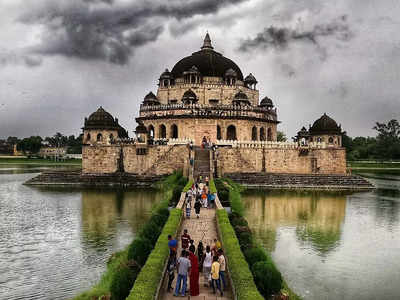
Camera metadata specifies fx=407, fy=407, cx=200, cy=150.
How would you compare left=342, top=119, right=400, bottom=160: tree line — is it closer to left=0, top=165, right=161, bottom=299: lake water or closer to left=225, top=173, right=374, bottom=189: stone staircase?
left=225, top=173, right=374, bottom=189: stone staircase

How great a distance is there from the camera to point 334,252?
45.9 feet

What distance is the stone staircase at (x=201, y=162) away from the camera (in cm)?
2913

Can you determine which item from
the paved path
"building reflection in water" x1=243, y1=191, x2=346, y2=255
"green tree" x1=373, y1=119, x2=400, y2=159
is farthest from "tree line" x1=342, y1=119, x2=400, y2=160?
the paved path

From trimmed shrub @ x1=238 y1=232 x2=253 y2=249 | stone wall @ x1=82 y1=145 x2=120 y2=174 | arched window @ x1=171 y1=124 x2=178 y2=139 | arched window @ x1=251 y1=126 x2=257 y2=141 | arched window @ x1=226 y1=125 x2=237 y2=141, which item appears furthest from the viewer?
arched window @ x1=251 y1=126 x2=257 y2=141

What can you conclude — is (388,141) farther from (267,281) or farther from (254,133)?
(267,281)

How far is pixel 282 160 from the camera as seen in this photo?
35.2m

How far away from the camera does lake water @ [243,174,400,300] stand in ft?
36.2

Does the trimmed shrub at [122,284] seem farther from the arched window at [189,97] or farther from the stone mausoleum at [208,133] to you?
the arched window at [189,97]

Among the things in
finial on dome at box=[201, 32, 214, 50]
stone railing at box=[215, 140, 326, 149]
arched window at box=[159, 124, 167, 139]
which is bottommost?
stone railing at box=[215, 140, 326, 149]

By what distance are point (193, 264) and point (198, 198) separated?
10.1 m

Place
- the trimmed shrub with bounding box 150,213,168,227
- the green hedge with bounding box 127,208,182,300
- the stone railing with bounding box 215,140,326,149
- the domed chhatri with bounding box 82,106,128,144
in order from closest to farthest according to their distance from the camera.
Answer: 1. the green hedge with bounding box 127,208,182,300
2. the trimmed shrub with bounding box 150,213,168,227
3. the stone railing with bounding box 215,140,326,149
4. the domed chhatri with bounding box 82,106,128,144

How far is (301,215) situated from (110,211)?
9866 millimetres

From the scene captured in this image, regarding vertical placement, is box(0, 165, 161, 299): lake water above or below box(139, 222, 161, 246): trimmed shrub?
below

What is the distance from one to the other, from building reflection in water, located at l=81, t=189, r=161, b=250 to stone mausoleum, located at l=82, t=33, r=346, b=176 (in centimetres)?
487
